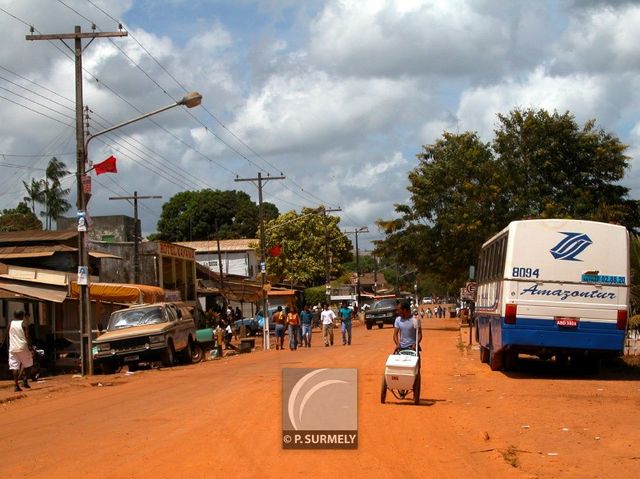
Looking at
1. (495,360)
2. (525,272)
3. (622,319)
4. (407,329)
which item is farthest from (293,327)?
(407,329)

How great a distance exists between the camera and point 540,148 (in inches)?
1774

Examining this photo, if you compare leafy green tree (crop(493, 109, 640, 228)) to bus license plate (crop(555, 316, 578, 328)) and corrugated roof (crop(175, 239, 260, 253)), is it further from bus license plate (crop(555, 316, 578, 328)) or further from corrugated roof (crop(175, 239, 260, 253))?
corrugated roof (crop(175, 239, 260, 253))

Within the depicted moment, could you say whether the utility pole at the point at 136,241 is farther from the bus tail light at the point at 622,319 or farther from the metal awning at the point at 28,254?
the bus tail light at the point at 622,319

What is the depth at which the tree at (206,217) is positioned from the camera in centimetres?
9956

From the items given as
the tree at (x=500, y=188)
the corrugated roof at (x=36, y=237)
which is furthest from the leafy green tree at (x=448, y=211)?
Answer: the corrugated roof at (x=36, y=237)

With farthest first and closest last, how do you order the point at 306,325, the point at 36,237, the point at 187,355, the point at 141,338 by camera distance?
the point at 36,237 < the point at 306,325 < the point at 187,355 < the point at 141,338

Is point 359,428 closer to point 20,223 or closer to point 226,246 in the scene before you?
point 20,223

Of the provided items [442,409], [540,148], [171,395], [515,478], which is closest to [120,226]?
[540,148]

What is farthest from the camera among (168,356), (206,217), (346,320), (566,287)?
(206,217)

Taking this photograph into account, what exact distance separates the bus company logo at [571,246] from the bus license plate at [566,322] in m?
1.25

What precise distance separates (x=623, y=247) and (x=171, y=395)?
31.8 feet

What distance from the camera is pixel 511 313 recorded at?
1842 centimetres

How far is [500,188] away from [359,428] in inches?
1424

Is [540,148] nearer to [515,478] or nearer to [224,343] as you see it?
[224,343]
